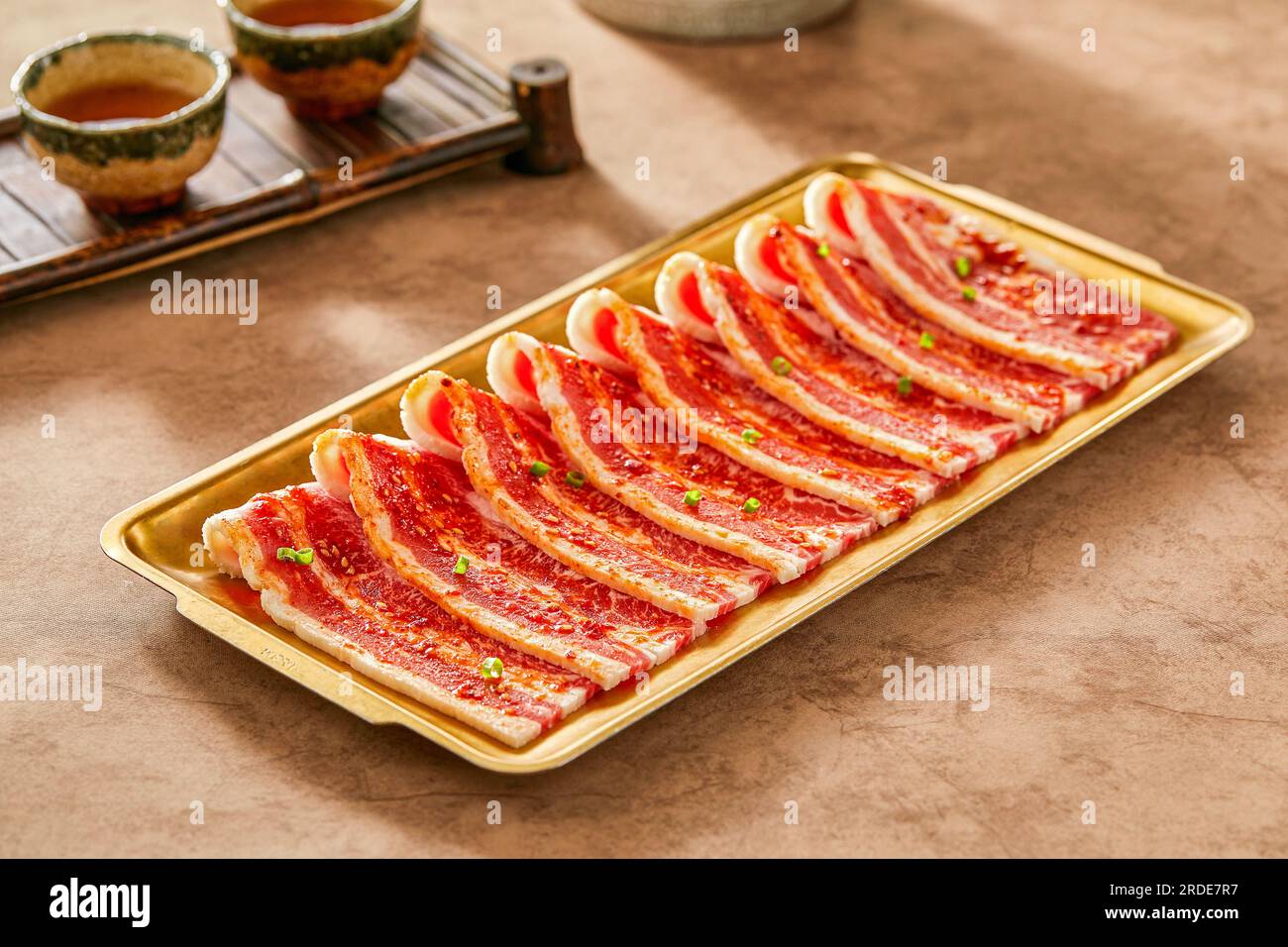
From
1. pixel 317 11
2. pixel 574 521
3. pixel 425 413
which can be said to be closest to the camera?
pixel 574 521

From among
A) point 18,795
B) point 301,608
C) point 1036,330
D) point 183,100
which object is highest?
point 183,100

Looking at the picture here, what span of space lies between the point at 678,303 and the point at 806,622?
0.89 m

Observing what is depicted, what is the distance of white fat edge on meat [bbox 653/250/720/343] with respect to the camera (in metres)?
3.77

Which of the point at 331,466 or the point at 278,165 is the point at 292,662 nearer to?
the point at 331,466

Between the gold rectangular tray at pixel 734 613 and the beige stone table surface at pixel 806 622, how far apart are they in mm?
144

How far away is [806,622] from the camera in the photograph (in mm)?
3283

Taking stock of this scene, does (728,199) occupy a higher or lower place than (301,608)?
higher

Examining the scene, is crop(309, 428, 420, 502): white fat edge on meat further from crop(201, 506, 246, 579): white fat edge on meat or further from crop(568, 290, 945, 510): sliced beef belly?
crop(568, 290, 945, 510): sliced beef belly

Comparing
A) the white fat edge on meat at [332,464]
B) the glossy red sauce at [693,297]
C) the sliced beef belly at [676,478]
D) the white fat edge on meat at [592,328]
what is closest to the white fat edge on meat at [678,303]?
the glossy red sauce at [693,297]

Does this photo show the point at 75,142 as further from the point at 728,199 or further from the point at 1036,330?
the point at 1036,330

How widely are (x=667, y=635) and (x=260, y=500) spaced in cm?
86

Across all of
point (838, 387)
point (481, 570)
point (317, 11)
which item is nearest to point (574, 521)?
point (481, 570)
